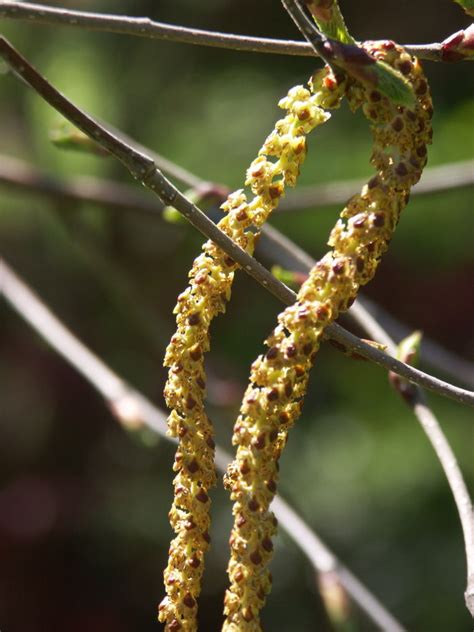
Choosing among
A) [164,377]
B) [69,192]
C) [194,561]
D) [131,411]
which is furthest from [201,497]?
[164,377]

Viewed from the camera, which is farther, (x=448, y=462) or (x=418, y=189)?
(x=418, y=189)

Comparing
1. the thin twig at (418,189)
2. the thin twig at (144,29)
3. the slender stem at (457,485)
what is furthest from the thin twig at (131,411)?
the thin twig at (144,29)

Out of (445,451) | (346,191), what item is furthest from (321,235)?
(445,451)

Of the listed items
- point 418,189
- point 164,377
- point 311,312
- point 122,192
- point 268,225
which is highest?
point 164,377

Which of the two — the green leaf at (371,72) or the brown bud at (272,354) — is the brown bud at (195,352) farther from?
the green leaf at (371,72)

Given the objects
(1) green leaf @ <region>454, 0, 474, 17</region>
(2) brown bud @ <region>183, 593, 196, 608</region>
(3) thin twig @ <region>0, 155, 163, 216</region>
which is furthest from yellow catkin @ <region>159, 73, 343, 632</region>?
(3) thin twig @ <region>0, 155, 163, 216</region>

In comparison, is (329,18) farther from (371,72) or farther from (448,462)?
(448,462)

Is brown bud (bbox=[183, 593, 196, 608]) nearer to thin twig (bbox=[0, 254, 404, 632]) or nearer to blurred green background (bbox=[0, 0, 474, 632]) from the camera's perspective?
thin twig (bbox=[0, 254, 404, 632])
